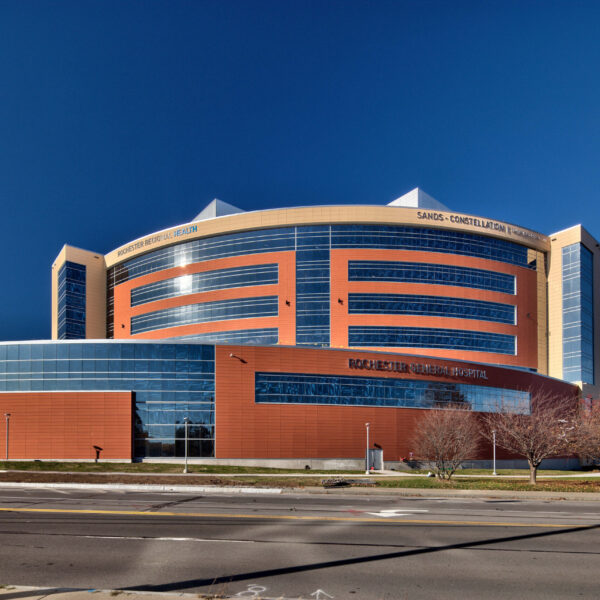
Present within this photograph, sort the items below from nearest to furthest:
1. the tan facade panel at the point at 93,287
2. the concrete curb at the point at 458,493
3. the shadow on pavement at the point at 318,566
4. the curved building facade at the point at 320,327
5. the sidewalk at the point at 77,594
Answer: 1. the sidewalk at the point at 77,594
2. the shadow on pavement at the point at 318,566
3. the concrete curb at the point at 458,493
4. the curved building facade at the point at 320,327
5. the tan facade panel at the point at 93,287

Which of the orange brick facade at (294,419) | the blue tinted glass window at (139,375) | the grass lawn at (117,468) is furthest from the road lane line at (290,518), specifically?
the orange brick facade at (294,419)

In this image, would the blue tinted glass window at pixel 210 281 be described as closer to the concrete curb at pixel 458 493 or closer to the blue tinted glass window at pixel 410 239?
the blue tinted glass window at pixel 410 239

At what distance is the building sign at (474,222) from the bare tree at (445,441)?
2745cm

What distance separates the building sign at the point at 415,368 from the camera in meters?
54.0

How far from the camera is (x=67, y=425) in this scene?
1864 inches

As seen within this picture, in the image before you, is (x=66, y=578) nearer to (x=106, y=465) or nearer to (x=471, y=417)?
(x=106, y=465)

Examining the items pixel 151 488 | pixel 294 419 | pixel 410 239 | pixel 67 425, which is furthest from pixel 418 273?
pixel 151 488

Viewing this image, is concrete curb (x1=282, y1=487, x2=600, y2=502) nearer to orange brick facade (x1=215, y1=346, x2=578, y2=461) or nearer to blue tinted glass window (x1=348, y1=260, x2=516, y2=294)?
orange brick facade (x1=215, y1=346, x2=578, y2=461)

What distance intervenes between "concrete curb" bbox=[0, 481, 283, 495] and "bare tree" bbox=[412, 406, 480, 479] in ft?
48.1

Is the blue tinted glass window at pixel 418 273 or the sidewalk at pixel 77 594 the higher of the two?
the blue tinted glass window at pixel 418 273

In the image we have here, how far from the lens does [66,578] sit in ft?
32.9

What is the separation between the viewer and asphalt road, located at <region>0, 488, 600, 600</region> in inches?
385

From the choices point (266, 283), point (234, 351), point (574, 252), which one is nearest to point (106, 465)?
point (234, 351)

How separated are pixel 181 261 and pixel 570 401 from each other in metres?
55.5
